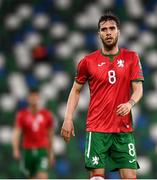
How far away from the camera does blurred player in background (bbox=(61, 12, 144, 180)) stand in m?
5.73

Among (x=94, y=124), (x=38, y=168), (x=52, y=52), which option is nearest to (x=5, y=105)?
(x=52, y=52)

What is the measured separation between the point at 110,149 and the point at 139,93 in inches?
22.3

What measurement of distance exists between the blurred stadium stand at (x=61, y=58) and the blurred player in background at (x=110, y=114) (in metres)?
6.37


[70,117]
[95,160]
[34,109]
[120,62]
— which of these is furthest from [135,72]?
[34,109]

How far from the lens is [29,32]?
47.8ft

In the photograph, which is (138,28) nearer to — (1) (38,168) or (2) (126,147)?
(1) (38,168)

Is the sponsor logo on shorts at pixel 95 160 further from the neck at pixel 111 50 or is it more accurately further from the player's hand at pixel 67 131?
the neck at pixel 111 50

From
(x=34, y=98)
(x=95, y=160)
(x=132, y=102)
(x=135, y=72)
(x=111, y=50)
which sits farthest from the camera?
(x=34, y=98)

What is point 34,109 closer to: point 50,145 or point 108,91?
point 50,145

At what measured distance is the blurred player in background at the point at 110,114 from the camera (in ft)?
18.8

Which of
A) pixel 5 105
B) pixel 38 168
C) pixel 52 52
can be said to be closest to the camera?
pixel 38 168

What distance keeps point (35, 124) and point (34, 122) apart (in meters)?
0.04

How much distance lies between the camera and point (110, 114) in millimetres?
5777

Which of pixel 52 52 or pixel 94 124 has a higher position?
pixel 52 52
